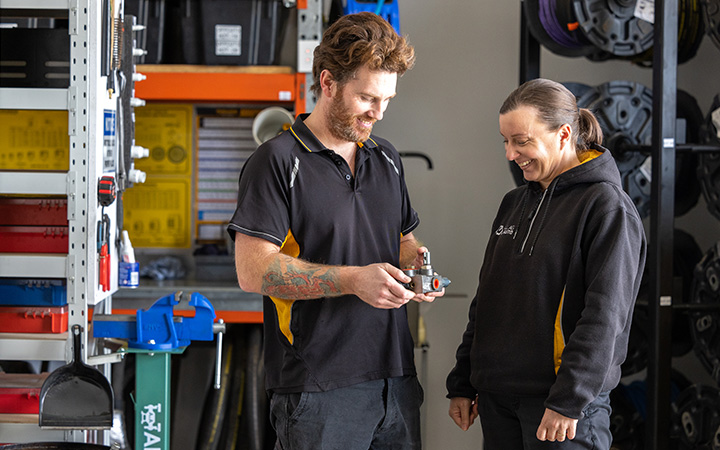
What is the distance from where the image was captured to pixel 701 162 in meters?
3.07

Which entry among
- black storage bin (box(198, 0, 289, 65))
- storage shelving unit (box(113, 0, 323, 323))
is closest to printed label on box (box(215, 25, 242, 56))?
black storage bin (box(198, 0, 289, 65))

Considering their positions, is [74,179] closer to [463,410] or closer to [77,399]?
[77,399]

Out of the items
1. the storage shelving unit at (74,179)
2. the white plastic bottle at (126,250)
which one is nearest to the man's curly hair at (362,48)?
the storage shelving unit at (74,179)

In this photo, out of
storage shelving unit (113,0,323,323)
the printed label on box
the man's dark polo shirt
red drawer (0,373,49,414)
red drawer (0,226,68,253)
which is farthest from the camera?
the printed label on box

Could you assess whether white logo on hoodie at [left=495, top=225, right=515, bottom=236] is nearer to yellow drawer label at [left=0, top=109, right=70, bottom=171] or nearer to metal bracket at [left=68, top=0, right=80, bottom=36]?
metal bracket at [left=68, top=0, right=80, bottom=36]

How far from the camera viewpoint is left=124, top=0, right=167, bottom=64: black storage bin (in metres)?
3.44

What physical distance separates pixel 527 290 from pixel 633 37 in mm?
1613

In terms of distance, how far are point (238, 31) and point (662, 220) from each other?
2.06 meters

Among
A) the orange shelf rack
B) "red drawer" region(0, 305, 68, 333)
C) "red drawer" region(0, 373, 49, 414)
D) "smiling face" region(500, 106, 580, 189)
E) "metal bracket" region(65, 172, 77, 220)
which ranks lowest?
"red drawer" region(0, 373, 49, 414)

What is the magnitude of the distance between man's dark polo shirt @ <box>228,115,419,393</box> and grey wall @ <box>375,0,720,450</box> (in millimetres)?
1969

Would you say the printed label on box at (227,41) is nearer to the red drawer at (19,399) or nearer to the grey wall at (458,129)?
the grey wall at (458,129)

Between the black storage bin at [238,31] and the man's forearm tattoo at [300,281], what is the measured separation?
199cm

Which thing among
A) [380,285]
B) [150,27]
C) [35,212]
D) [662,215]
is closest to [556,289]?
[380,285]

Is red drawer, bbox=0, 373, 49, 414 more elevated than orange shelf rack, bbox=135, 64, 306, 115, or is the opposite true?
orange shelf rack, bbox=135, 64, 306, 115
